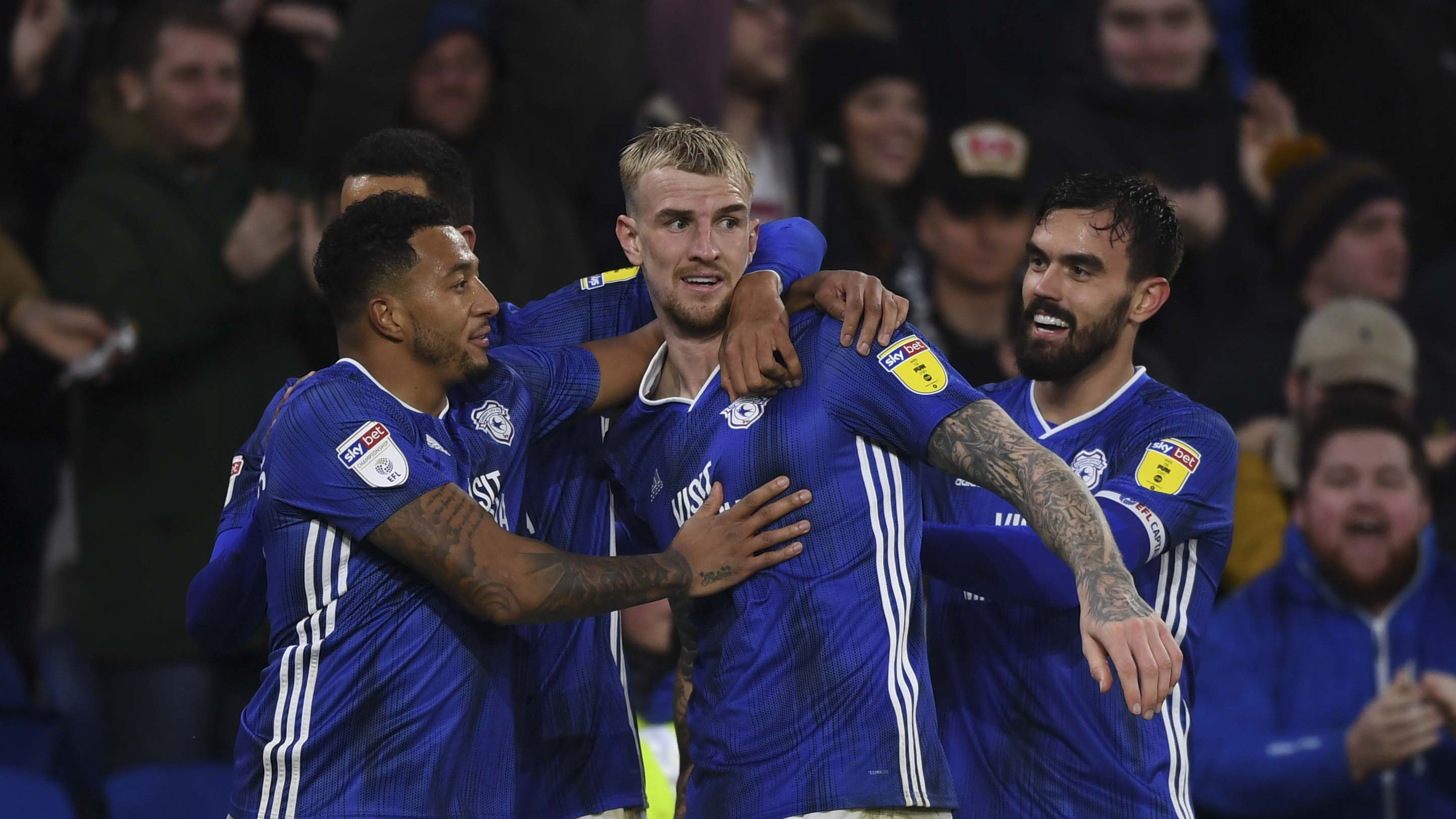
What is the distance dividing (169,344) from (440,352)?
2991 millimetres

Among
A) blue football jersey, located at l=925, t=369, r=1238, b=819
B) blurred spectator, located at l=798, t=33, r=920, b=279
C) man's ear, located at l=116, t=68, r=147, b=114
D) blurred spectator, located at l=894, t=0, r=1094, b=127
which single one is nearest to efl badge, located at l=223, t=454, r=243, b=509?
blue football jersey, located at l=925, t=369, r=1238, b=819

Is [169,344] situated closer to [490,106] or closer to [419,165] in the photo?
[490,106]

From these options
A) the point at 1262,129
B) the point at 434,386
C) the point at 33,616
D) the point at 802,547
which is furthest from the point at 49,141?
the point at 1262,129

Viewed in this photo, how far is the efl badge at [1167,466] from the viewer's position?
4.42 m

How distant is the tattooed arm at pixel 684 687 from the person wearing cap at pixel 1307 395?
3385 mm

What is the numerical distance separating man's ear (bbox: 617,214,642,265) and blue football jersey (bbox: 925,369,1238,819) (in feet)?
3.46

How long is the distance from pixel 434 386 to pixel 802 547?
2.97 feet

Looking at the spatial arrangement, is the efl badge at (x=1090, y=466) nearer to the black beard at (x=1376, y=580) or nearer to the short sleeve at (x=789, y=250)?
the short sleeve at (x=789, y=250)

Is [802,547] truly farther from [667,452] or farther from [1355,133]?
[1355,133]

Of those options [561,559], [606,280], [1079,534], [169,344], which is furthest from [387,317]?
[169,344]

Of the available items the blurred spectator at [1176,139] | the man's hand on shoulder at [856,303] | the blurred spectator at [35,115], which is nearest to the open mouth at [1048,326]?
the man's hand on shoulder at [856,303]

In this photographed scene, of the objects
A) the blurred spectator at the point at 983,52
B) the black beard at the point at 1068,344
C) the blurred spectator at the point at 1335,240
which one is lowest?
the black beard at the point at 1068,344

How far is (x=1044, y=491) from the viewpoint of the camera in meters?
3.95

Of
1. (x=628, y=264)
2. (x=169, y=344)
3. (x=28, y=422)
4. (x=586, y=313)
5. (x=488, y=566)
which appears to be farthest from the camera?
(x=628, y=264)
